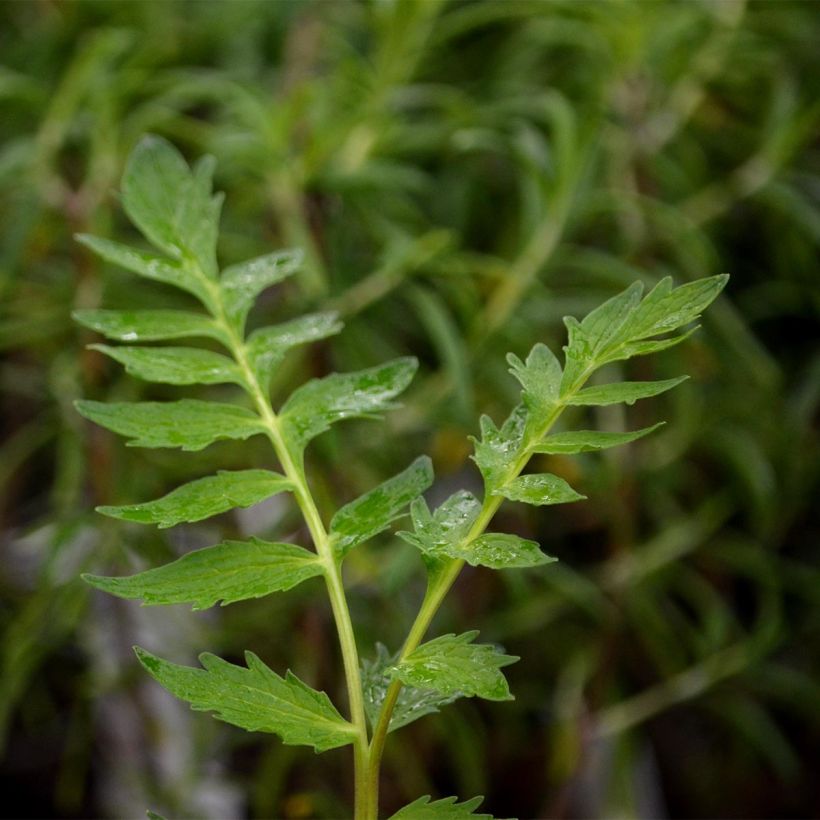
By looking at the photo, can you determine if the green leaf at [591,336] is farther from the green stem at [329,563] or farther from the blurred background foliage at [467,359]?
the blurred background foliage at [467,359]

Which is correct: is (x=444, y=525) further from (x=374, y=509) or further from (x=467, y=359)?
(x=467, y=359)

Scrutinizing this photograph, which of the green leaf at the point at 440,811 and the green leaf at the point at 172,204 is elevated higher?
the green leaf at the point at 172,204

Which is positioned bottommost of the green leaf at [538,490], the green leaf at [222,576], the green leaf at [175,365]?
the green leaf at [222,576]

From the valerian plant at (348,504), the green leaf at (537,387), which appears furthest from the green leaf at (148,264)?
the green leaf at (537,387)

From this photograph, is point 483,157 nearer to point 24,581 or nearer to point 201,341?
point 201,341

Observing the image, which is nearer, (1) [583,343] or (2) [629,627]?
(1) [583,343]

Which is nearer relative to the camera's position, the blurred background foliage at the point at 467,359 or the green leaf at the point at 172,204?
the green leaf at the point at 172,204

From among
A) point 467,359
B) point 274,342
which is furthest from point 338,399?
point 467,359

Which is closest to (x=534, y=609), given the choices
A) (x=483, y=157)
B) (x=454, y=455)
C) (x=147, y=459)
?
(x=454, y=455)

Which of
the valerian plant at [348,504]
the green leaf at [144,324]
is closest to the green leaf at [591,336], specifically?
the valerian plant at [348,504]
